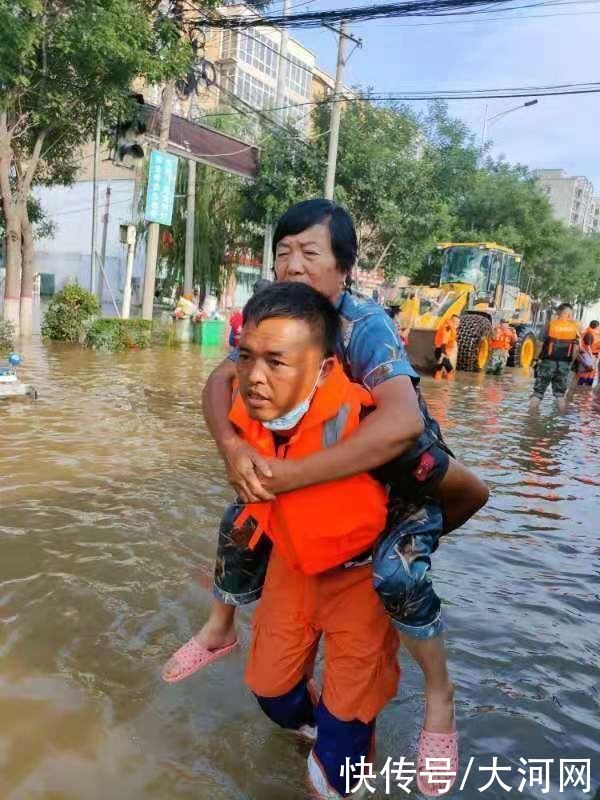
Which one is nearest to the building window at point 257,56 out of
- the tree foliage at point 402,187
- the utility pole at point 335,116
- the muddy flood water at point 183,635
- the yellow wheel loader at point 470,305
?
the tree foliage at point 402,187

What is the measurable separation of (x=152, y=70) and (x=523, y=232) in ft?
76.6

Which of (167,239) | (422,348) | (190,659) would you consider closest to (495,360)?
(422,348)

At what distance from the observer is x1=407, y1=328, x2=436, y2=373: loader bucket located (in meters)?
15.5

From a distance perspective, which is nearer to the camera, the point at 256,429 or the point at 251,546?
the point at 256,429

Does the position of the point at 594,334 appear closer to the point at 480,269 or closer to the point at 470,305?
the point at 470,305

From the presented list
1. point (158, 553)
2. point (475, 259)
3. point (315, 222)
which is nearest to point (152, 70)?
point (475, 259)

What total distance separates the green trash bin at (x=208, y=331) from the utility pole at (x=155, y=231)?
1302 millimetres

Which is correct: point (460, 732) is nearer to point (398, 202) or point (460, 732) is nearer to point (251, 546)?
point (251, 546)

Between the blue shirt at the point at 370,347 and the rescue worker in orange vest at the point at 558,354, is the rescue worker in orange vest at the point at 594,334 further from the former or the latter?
the blue shirt at the point at 370,347

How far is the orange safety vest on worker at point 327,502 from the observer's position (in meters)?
1.76

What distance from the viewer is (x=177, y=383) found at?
35.5ft

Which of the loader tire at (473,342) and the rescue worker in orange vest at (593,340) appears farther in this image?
the loader tire at (473,342)

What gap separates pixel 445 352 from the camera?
594 inches

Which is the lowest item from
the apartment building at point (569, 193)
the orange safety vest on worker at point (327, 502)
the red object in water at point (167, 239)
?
the orange safety vest on worker at point (327, 502)
